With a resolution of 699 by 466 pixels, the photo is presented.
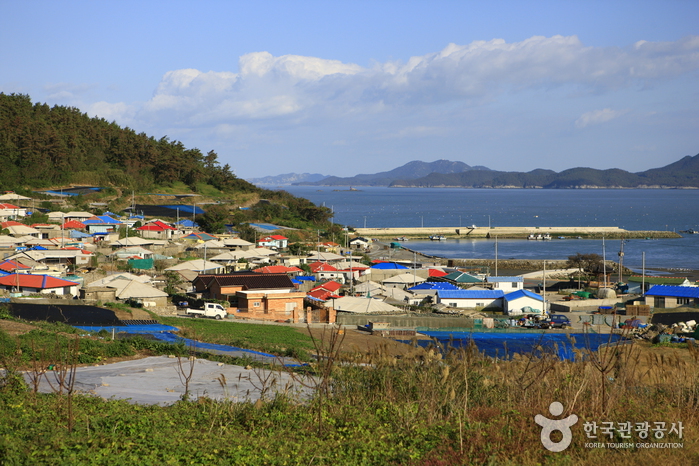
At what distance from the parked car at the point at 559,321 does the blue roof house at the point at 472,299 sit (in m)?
3.80

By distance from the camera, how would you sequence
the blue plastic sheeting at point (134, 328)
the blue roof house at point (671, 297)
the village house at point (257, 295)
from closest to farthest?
the blue plastic sheeting at point (134, 328)
the village house at point (257, 295)
the blue roof house at point (671, 297)

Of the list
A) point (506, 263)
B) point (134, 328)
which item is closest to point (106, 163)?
point (506, 263)

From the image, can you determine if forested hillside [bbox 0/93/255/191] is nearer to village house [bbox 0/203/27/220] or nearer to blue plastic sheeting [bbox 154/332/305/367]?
village house [bbox 0/203/27/220]

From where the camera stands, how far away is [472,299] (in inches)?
1006

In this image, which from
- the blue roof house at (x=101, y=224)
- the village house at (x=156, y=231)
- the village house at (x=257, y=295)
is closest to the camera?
the village house at (x=257, y=295)

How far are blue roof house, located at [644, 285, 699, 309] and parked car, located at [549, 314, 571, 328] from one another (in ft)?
17.9

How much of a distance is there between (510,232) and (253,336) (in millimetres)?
66237

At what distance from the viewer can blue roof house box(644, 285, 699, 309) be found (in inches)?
964

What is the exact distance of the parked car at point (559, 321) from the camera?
20444 mm

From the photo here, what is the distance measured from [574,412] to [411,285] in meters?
23.8

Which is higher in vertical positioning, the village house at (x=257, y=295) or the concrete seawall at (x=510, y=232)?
the village house at (x=257, y=295)

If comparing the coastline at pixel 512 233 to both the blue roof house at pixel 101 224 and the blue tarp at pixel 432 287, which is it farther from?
the blue tarp at pixel 432 287

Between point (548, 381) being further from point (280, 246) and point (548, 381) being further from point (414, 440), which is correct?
point (280, 246)

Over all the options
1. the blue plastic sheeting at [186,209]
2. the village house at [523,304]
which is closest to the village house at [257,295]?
the village house at [523,304]
